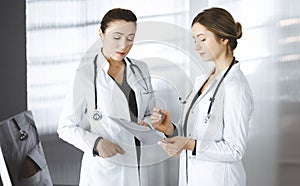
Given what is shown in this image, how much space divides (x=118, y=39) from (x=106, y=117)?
0.25 meters

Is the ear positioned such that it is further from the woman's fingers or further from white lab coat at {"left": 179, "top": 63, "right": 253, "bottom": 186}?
the woman's fingers

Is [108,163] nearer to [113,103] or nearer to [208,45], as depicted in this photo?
[113,103]

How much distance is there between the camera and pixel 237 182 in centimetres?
183

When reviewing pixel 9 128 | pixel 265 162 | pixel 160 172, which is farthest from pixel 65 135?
pixel 265 162

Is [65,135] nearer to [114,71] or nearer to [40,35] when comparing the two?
[114,71]

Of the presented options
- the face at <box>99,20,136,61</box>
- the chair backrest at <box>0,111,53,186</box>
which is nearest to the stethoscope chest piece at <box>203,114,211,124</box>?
the face at <box>99,20,136,61</box>

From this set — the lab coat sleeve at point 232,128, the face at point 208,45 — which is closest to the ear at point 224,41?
the face at point 208,45

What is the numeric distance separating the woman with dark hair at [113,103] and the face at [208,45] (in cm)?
18

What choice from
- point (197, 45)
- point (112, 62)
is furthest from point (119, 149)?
point (197, 45)

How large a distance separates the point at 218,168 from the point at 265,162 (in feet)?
1.38

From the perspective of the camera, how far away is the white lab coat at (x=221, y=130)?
1.79 meters

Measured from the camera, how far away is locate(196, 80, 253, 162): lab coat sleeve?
1.79 m

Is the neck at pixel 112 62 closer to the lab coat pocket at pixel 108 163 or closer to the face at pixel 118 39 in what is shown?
the face at pixel 118 39

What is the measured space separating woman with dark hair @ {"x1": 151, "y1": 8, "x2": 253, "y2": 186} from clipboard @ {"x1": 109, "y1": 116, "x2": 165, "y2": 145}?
0.02 m
